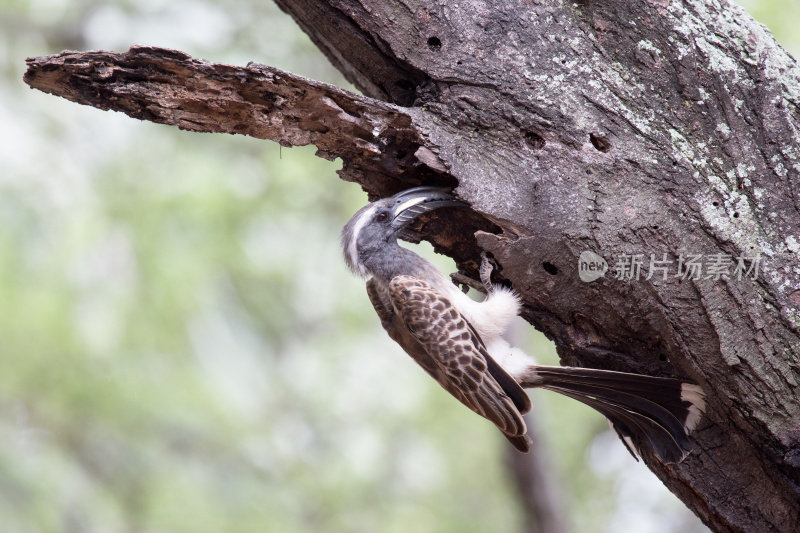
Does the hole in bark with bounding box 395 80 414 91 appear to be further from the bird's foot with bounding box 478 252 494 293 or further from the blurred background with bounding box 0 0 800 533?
the blurred background with bounding box 0 0 800 533

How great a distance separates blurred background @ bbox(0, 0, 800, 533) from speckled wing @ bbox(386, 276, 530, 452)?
2.71 metres

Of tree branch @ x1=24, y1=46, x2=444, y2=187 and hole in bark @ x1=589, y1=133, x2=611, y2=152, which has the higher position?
hole in bark @ x1=589, y1=133, x2=611, y2=152

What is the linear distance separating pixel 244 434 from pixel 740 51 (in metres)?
6.15

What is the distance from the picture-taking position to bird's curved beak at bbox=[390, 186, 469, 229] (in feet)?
11.6

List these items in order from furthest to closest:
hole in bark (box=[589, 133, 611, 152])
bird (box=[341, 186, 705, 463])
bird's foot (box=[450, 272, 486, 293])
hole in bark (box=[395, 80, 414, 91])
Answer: bird's foot (box=[450, 272, 486, 293]) → hole in bark (box=[395, 80, 414, 91]) → bird (box=[341, 186, 705, 463]) → hole in bark (box=[589, 133, 611, 152])

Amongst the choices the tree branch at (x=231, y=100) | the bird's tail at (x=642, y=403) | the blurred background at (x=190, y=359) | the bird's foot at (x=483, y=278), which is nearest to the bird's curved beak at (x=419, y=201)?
the tree branch at (x=231, y=100)

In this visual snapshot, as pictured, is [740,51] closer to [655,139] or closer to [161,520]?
[655,139]

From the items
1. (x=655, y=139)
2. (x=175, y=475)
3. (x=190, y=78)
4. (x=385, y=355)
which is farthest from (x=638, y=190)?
(x=385, y=355)

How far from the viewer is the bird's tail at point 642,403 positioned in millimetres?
3303

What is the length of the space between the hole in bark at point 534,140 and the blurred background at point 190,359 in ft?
12.8

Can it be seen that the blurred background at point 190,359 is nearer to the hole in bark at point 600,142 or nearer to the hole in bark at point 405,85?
the hole in bark at point 405,85

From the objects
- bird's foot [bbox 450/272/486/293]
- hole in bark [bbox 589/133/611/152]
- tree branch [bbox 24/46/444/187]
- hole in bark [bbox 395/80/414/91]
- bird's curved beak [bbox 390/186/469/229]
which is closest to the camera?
tree branch [bbox 24/46/444/187]

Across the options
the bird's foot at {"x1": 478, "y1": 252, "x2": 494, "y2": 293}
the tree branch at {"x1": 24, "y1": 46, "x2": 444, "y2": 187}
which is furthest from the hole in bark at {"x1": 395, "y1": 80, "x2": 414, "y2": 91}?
the bird's foot at {"x1": 478, "y1": 252, "x2": 494, "y2": 293}

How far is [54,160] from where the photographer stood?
7699mm
